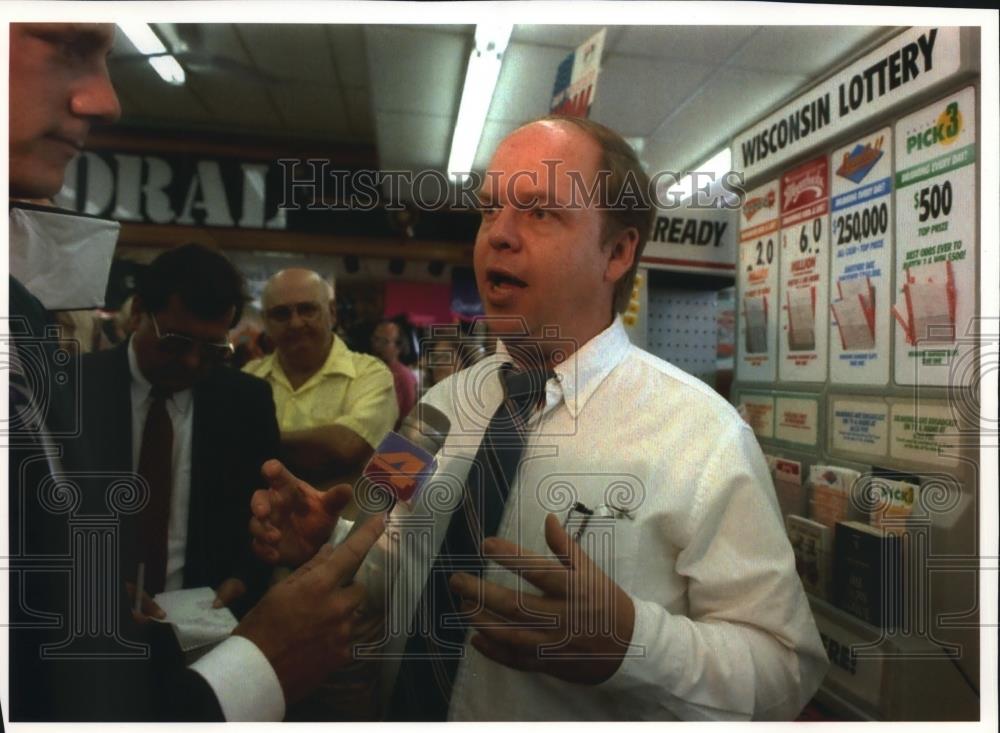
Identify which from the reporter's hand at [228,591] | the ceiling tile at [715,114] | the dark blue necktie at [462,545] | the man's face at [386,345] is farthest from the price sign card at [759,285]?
the reporter's hand at [228,591]

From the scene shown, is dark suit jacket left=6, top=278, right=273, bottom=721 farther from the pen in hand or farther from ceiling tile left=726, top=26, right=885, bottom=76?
ceiling tile left=726, top=26, right=885, bottom=76

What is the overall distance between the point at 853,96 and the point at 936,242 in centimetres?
30

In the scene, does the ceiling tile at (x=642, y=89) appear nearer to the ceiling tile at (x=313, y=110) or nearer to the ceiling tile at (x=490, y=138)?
the ceiling tile at (x=490, y=138)

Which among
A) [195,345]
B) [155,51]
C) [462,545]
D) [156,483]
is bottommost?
[462,545]

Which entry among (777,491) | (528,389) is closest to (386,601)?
(528,389)

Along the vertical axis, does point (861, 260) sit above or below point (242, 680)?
above

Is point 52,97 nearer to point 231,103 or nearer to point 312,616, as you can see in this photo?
point 231,103

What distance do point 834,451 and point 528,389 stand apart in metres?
0.58

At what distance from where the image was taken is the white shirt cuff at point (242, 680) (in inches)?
53.7

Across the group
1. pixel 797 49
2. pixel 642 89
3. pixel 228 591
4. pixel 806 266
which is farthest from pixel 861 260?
pixel 228 591

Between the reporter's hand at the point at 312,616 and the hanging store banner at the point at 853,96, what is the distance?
0.96m

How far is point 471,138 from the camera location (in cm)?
138

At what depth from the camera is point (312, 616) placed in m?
1.37

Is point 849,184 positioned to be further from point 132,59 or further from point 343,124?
point 132,59
